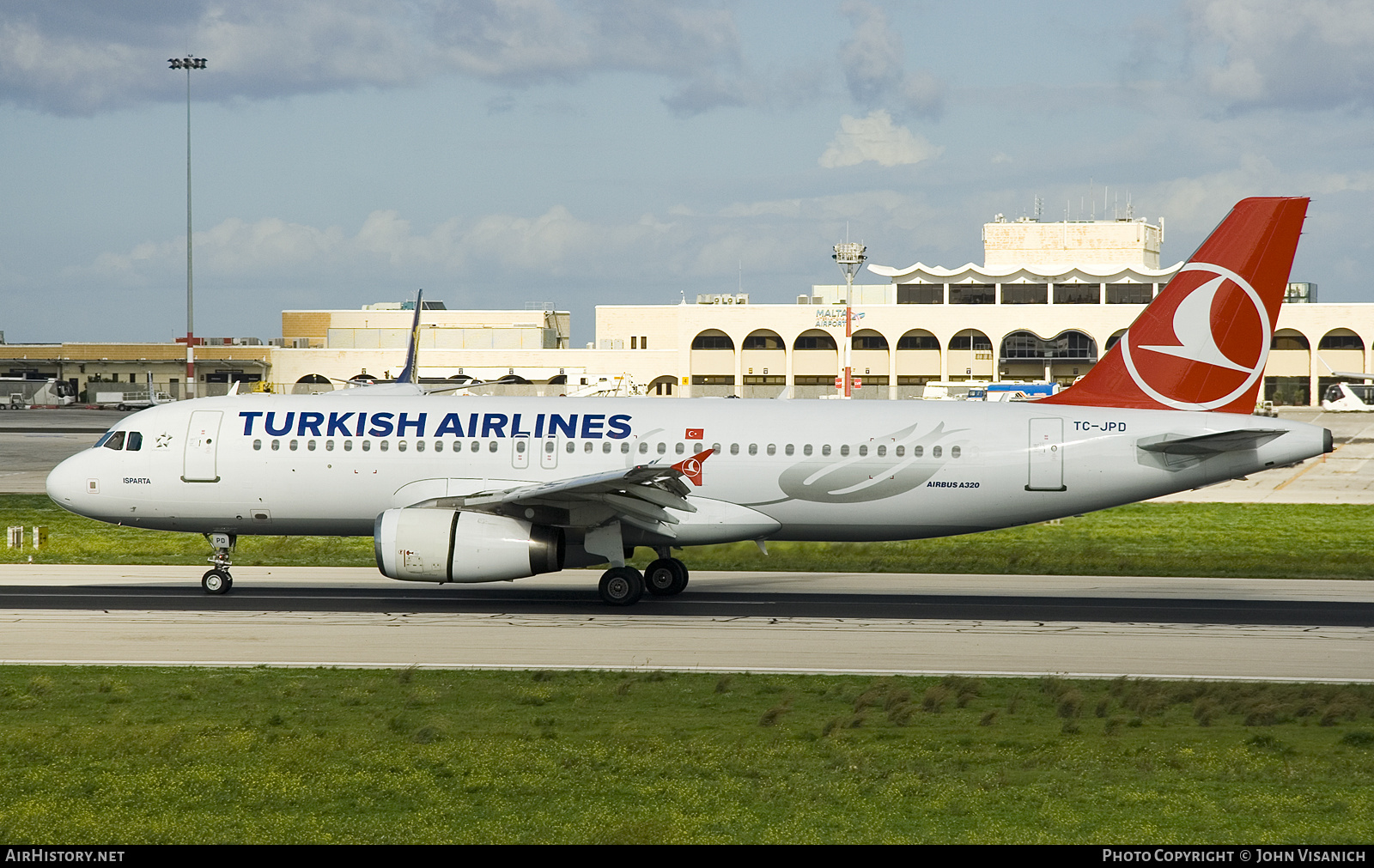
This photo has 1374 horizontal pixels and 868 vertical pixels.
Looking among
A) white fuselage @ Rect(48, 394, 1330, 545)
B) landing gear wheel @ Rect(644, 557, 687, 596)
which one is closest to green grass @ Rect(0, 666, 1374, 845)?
white fuselage @ Rect(48, 394, 1330, 545)

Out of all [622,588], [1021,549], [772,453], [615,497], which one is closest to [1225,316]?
[772,453]

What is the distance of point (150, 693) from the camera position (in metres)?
18.1

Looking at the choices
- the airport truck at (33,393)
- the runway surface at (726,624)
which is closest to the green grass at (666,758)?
the runway surface at (726,624)

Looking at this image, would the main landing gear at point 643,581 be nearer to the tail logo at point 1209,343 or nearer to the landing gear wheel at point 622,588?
the landing gear wheel at point 622,588

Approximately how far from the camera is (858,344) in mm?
136000

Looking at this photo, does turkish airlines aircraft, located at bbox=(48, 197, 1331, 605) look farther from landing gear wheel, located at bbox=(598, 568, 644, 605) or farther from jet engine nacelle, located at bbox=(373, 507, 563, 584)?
jet engine nacelle, located at bbox=(373, 507, 563, 584)

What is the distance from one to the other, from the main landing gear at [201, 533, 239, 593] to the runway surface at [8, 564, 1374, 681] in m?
0.40

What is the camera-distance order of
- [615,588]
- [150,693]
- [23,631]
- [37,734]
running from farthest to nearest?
1. [615,588]
2. [23,631]
3. [150,693]
4. [37,734]

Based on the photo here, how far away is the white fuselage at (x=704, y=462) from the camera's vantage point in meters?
27.8

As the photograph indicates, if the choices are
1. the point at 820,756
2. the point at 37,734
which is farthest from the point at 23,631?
the point at 820,756

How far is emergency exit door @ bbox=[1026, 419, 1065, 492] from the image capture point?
91.1ft

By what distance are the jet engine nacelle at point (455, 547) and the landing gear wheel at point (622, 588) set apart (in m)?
1.57
